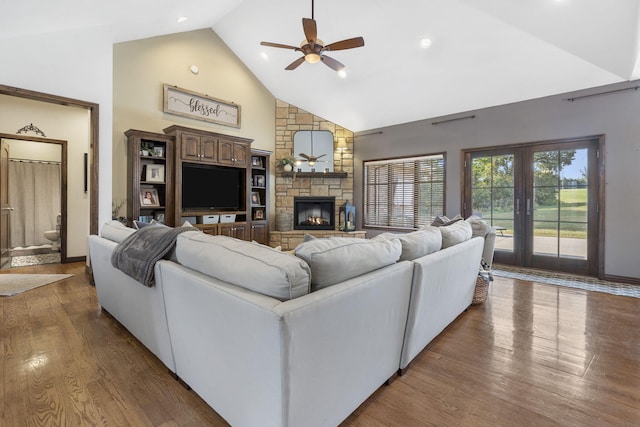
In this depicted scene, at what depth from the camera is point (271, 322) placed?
102 centimetres

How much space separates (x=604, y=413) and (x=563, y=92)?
435cm

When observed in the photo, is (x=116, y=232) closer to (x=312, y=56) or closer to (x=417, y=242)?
(x=417, y=242)

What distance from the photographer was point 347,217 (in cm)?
658

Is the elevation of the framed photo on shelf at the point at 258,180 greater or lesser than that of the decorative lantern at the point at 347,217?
greater

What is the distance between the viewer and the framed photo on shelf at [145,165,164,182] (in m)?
4.59

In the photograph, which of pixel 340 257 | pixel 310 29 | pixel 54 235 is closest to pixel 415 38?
pixel 310 29

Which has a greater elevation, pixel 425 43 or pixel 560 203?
pixel 425 43

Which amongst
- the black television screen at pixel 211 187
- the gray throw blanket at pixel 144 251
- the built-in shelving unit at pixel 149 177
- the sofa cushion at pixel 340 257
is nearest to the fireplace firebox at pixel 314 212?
the black television screen at pixel 211 187

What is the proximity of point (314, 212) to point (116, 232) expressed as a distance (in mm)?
4663

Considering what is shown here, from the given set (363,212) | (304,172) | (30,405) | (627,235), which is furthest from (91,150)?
(627,235)

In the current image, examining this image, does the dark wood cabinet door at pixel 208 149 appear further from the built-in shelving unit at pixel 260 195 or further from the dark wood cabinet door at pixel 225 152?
the built-in shelving unit at pixel 260 195

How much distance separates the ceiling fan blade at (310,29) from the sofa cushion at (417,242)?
2449 millimetres

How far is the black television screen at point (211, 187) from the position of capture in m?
5.00

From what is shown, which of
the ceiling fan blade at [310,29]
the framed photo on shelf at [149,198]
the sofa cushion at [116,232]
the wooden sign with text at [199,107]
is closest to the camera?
the sofa cushion at [116,232]
